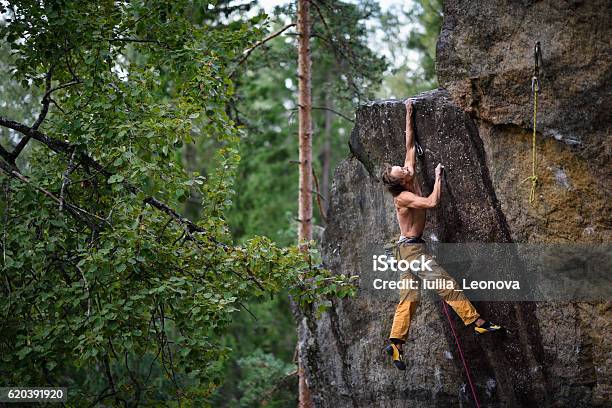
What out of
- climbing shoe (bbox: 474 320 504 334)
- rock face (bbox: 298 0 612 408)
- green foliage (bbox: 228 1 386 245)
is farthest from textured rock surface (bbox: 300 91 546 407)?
green foliage (bbox: 228 1 386 245)

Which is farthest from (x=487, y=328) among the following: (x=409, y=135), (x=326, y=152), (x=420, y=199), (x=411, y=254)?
(x=326, y=152)

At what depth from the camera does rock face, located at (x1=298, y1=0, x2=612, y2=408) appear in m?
6.23

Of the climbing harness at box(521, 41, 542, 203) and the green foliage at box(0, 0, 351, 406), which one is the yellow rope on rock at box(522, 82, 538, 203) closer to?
the climbing harness at box(521, 41, 542, 203)

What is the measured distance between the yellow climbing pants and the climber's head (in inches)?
20.5

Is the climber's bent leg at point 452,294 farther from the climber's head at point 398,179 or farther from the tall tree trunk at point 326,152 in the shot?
the tall tree trunk at point 326,152

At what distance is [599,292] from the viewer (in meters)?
6.31

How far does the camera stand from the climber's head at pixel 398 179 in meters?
6.45

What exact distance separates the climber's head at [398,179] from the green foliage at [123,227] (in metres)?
1.00

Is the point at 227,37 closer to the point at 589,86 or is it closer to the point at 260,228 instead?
the point at 589,86

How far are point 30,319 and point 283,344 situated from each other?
468 inches

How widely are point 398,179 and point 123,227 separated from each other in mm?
2431

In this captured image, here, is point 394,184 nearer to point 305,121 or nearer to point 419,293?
point 419,293

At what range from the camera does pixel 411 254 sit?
6598 millimetres

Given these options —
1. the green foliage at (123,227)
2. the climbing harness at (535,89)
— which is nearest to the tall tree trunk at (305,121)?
the green foliage at (123,227)
